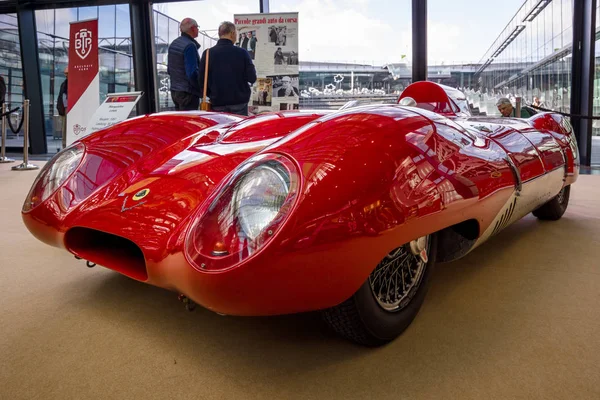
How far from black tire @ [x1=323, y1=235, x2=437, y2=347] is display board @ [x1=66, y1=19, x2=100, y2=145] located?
564 centimetres

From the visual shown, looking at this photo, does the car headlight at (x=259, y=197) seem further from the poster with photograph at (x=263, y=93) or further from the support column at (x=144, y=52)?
the support column at (x=144, y=52)

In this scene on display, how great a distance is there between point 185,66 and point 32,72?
5.06 m

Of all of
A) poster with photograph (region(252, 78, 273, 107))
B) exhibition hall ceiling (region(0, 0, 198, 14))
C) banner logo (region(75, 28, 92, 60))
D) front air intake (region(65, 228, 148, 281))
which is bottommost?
front air intake (region(65, 228, 148, 281))

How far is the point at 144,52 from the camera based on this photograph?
23.8 feet

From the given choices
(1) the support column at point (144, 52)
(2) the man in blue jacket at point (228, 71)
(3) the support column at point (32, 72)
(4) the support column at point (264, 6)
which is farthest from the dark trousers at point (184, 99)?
(3) the support column at point (32, 72)

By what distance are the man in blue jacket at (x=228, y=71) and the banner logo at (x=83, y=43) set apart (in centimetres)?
298

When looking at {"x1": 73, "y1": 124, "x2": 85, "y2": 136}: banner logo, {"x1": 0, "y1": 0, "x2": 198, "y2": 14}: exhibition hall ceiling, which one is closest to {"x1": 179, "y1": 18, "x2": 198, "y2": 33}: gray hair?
{"x1": 73, "y1": 124, "x2": 85, "y2": 136}: banner logo

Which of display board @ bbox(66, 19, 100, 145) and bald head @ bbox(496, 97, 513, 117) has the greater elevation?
display board @ bbox(66, 19, 100, 145)

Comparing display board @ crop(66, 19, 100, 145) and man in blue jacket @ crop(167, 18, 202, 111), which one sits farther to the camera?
display board @ crop(66, 19, 100, 145)

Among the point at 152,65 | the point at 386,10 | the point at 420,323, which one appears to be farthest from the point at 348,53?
the point at 420,323

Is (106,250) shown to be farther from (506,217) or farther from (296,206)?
(506,217)

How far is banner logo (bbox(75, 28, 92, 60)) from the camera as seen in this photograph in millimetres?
5936

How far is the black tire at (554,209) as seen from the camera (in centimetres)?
259

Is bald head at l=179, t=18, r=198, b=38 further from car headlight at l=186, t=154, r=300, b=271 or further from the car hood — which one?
car headlight at l=186, t=154, r=300, b=271
